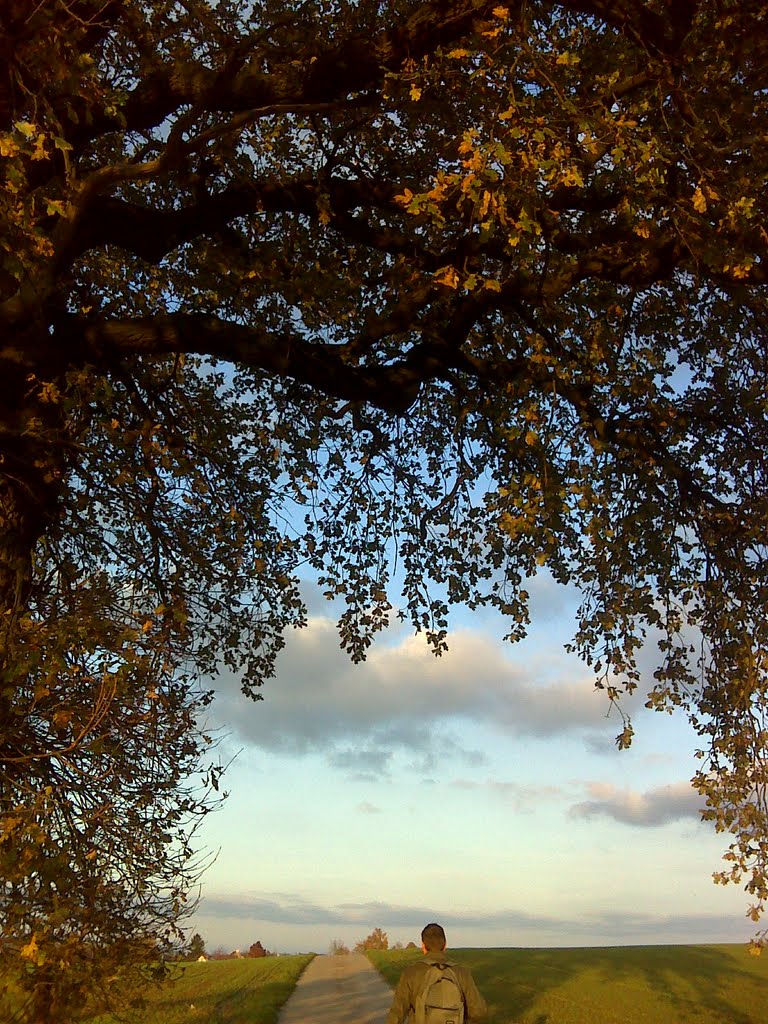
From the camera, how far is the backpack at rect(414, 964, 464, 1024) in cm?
839

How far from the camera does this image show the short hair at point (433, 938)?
8758 mm

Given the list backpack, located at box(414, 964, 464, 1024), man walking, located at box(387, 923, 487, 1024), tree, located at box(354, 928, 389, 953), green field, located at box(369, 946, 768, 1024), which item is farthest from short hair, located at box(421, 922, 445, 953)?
tree, located at box(354, 928, 389, 953)

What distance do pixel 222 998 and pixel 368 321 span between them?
19.4 meters

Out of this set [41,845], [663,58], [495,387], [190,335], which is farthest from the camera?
[495,387]

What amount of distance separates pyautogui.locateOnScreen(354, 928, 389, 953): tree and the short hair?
175 ft

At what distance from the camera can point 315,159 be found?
14047 millimetres

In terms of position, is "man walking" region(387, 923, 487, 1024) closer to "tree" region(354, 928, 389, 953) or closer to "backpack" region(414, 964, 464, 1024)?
"backpack" region(414, 964, 464, 1024)

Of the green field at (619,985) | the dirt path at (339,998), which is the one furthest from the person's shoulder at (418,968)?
the green field at (619,985)

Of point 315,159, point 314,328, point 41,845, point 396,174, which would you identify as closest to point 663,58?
point 396,174

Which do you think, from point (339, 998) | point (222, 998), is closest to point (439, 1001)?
point (339, 998)

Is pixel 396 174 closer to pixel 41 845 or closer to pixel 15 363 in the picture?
pixel 15 363

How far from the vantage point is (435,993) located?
27.7 ft

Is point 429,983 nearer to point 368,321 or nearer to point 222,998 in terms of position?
point 368,321

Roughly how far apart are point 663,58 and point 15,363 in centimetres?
812
